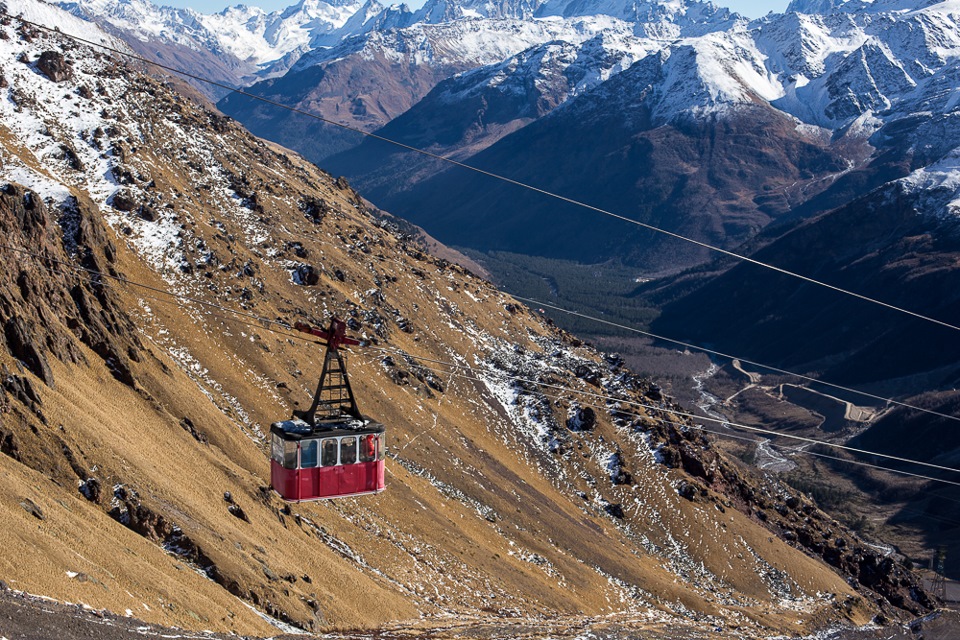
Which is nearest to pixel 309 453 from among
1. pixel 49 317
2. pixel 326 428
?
pixel 326 428

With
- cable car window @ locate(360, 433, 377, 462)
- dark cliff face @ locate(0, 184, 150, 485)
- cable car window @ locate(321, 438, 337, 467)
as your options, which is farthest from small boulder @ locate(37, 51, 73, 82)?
cable car window @ locate(321, 438, 337, 467)

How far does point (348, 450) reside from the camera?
5391cm

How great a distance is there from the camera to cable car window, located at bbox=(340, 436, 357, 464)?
53.7m

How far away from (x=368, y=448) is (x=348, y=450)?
120 centimetres

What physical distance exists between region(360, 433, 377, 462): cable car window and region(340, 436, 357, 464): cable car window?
1.32 ft

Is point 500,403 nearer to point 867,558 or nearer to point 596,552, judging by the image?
point 596,552

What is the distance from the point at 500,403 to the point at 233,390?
4606cm

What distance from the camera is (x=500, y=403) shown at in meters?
141

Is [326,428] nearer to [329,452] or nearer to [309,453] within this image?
[329,452]

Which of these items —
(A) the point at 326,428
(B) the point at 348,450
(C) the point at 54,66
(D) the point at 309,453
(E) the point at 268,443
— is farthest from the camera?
(C) the point at 54,66

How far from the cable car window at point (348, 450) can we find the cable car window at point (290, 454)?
2550 millimetres

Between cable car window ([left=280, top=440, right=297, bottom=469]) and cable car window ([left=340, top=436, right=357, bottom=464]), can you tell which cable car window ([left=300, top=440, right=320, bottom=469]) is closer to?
cable car window ([left=280, top=440, right=297, bottom=469])

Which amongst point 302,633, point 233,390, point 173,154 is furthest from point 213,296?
point 302,633

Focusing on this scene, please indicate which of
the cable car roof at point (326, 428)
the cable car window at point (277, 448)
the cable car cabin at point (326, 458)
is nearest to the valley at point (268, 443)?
the cable car roof at point (326, 428)
